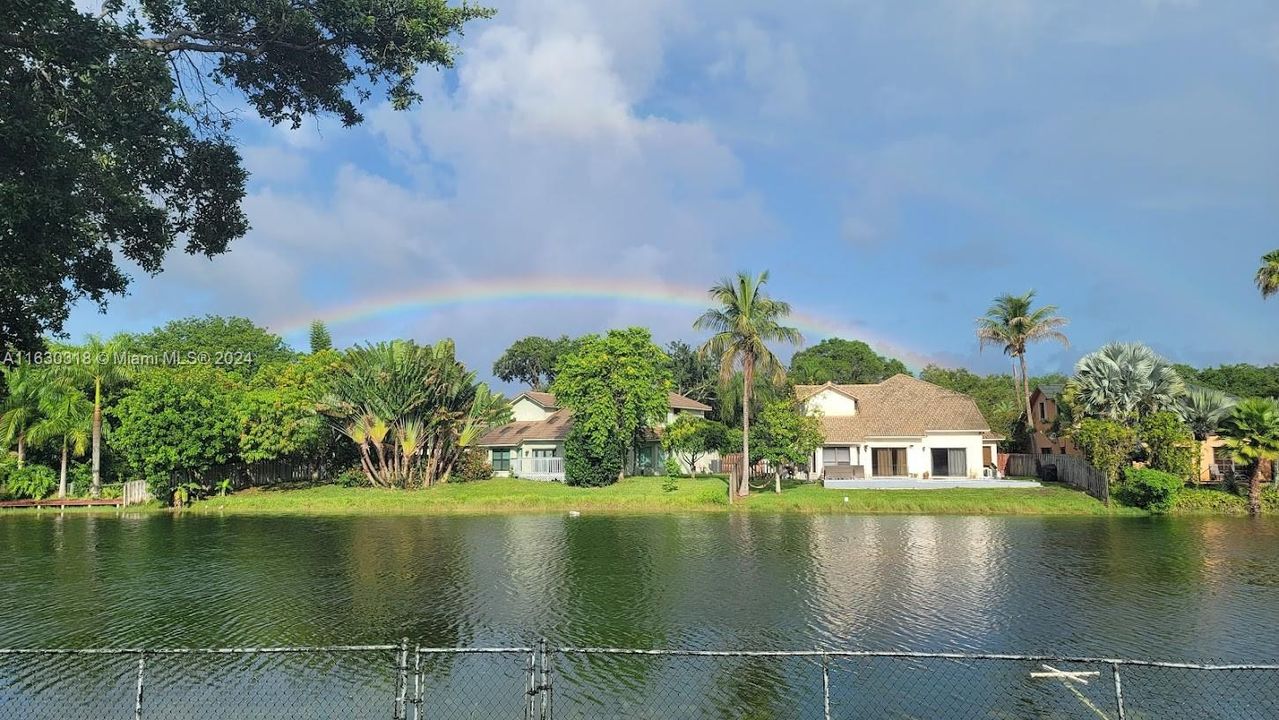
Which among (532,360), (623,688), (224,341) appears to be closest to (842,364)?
(532,360)

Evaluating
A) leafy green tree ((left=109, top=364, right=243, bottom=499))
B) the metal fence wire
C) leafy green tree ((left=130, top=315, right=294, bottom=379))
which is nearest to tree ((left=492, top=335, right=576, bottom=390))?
leafy green tree ((left=130, top=315, right=294, bottom=379))

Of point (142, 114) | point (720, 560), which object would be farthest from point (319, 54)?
point (720, 560)

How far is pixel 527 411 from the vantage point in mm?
66125

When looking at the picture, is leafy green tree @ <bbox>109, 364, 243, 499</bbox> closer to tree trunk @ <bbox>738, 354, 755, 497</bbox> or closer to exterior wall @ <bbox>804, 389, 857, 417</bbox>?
tree trunk @ <bbox>738, 354, 755, 497</bbox>

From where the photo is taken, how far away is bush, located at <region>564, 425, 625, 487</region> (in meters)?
50.2

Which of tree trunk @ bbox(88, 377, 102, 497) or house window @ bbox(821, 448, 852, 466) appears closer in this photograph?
tree trunk @ bbox(88, 377, 102, 497)

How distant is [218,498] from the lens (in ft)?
161

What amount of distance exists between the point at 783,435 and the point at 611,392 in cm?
1233

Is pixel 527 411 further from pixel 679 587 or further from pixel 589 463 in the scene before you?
pixel 679 587

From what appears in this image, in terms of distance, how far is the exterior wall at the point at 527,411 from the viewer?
65188 millimetres

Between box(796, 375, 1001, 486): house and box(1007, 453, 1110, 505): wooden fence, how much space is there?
1925 mm

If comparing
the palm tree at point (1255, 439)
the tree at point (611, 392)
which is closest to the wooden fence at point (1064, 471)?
the palm tree at point (1255, 439)

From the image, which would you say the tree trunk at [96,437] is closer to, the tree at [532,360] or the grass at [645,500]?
the grass at [645,500]

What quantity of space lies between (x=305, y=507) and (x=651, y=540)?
25.5 metres
